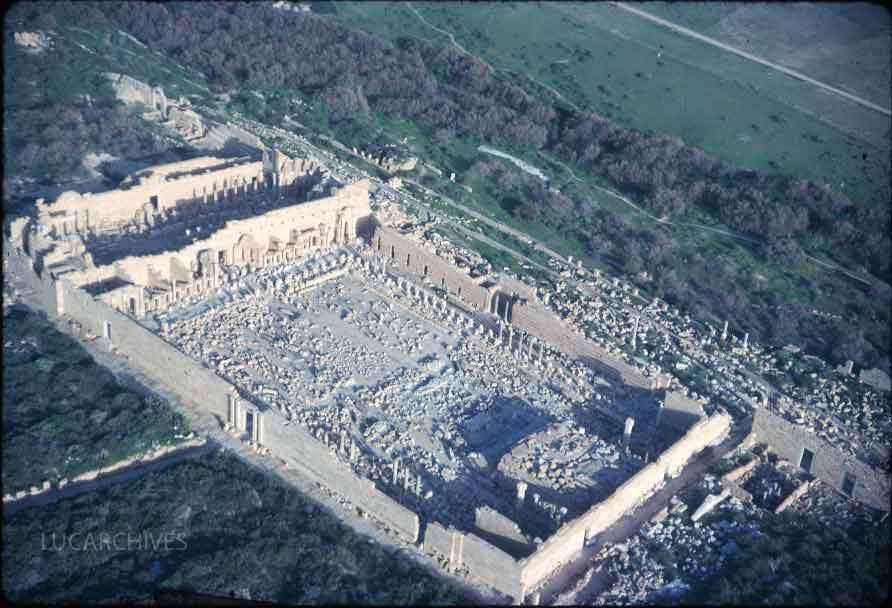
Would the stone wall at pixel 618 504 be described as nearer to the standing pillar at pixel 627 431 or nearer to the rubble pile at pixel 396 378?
the rubble pile at pixel 396 378

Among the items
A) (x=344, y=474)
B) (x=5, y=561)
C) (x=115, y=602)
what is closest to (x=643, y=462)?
(x=344, y=474)

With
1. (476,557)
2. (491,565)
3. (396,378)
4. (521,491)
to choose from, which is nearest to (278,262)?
(396,378)

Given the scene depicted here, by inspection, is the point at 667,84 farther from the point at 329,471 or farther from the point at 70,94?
the point at 329,471

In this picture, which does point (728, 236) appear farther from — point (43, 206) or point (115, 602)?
point (115, 602)

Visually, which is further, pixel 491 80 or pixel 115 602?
pixel 491 80

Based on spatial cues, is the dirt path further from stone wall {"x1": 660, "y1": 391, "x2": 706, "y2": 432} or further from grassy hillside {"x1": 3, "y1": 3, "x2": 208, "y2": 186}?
grassy hillside {"x1": 3, "y1": 3, "x2": 208, "y2": 186}

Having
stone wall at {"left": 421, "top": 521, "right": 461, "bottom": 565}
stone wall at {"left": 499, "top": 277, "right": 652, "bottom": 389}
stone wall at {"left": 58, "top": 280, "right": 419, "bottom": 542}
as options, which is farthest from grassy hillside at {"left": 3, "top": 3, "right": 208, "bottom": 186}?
stone wall at {"left": 421, "top": 521, "right": 461, "bottom": 565}
